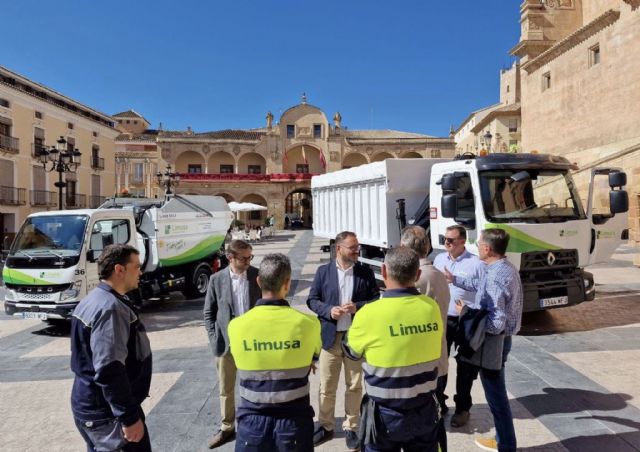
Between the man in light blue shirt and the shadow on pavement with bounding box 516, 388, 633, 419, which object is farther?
the shadow on pavement with bounding box 516, 388, 633, 419

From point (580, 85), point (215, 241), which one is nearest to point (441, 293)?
point (215, 241)

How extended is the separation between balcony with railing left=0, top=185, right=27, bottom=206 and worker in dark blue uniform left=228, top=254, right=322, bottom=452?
88.9 feet

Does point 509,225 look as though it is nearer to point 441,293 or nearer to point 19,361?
point 441,293

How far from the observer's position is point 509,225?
6.26 meters

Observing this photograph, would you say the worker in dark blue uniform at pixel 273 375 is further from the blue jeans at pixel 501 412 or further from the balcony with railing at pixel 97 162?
the balcony with railing at pixel 97 162

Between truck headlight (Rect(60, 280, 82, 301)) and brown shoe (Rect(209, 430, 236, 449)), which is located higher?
truck headlight (Rect(60, 280, 82, 301))

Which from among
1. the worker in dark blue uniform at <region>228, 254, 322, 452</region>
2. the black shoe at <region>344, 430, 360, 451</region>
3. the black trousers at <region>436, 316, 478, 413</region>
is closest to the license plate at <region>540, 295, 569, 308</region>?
the black trousers at <region>436, 316, 478, 413</region>

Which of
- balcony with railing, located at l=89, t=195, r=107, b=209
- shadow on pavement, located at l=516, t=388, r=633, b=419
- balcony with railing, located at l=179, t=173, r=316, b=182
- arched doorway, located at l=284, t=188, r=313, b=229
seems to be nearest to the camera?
shadow on pavement, located at l=516, t=388, r=633, b=419

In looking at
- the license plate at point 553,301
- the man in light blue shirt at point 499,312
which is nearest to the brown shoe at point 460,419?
the man in light blue shirt at point 499,312

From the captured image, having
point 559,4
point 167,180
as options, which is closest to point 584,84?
point 559,4

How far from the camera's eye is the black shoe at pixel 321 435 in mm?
3547

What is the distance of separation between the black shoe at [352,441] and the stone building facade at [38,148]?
2225 cm

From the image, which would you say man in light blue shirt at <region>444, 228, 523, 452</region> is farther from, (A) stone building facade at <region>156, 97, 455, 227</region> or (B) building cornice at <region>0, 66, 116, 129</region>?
(A) stone building facade at <region>156, 97, 455, 227</region>

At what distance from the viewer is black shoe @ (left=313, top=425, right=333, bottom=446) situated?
355 centimetres
